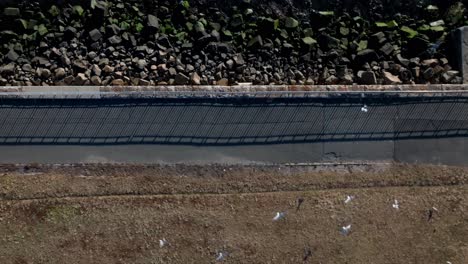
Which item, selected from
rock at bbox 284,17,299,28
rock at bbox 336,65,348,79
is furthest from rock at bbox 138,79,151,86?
rock at bbox 336,65,348,79

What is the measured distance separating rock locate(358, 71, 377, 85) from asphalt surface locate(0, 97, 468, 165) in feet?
3.20

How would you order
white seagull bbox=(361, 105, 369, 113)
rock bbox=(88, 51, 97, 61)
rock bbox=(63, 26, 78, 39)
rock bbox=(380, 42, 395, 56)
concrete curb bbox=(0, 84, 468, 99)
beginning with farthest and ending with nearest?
rock bbox=(380, 42, 395, 56) < rock bbox=(63, 26, 78, 39) < rock bbox=(88, 51, 97, 61) < white seagull bbox=(361, 105, 369, 113) < concrete curb bbox=(0, 84, 468, 99)

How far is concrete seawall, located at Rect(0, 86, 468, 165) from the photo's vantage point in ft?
58.0

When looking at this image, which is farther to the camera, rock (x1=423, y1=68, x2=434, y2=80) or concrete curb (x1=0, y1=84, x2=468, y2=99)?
rock (x1=423, y1=68, x2=434, y2=80)

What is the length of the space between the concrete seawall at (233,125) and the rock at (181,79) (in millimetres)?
724

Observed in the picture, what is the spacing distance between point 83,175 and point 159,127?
2.39m

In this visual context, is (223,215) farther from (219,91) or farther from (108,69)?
(108,69)

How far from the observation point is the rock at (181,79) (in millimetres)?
18798

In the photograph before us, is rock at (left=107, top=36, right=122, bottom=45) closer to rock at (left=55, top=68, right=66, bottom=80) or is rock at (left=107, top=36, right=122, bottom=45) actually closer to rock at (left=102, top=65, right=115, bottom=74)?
rock at (left=102, top=65, right=115, bottom=74)

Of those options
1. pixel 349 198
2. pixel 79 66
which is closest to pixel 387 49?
pixel 349 198

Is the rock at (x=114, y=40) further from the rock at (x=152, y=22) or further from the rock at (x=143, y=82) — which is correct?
the rock at (x=143, y=82)

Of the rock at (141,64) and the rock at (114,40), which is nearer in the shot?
the rock at (141,64)

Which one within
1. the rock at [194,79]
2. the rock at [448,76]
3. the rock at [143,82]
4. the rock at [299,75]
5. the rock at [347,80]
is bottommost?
the rock at [143,82]

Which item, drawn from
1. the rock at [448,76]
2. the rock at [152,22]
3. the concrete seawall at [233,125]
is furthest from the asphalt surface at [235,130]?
the rock at [152,22]
